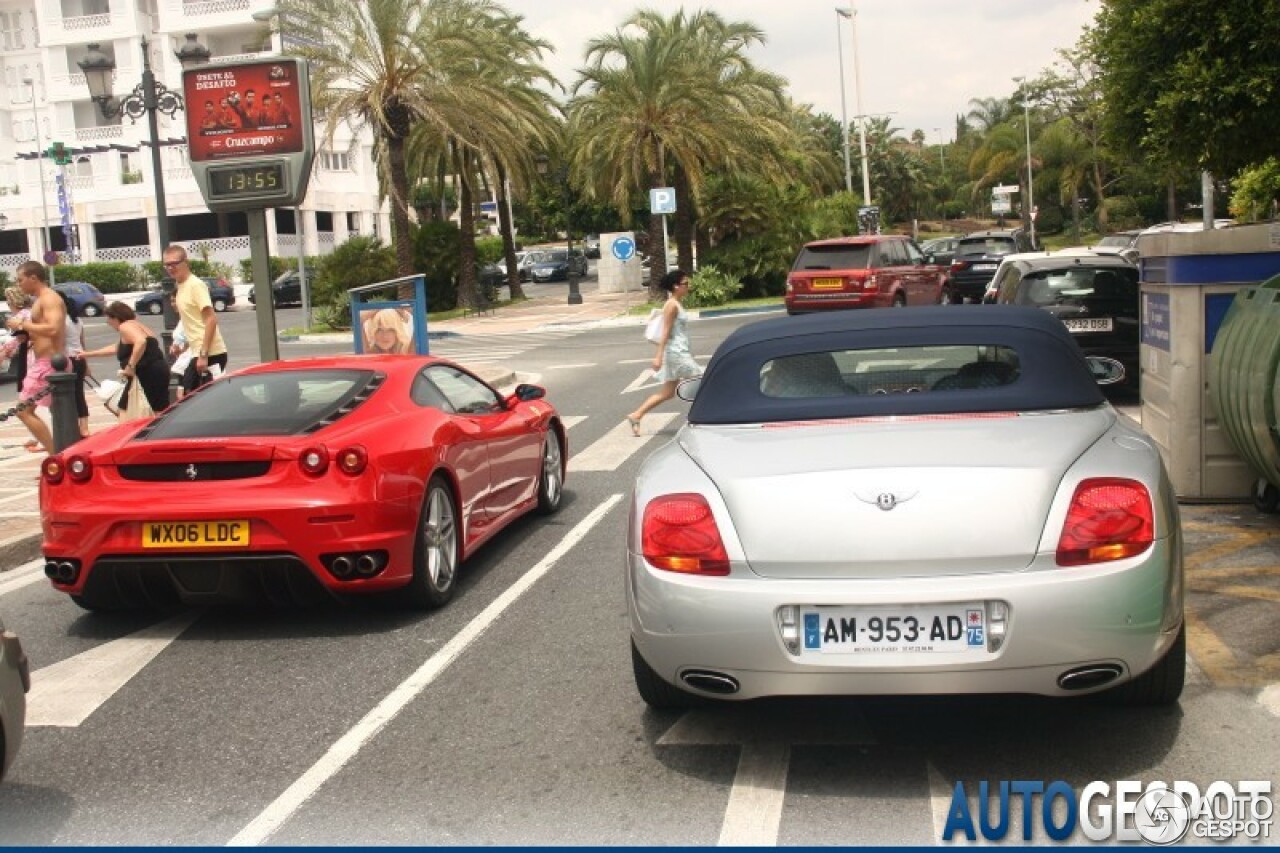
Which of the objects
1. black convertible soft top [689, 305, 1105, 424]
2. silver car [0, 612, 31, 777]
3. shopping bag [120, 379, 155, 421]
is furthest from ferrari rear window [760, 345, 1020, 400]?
shopping bag [120, 379, 155, 421]

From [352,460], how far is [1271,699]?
159 inches

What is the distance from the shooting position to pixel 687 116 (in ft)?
124

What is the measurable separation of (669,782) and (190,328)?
29.8 feet

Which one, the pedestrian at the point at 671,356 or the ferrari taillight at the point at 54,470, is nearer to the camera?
the ferrari taillight at the point at 54,470

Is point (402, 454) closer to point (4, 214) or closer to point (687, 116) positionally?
point (687, 116)

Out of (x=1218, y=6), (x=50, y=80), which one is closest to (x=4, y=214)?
(x=50, y=80)

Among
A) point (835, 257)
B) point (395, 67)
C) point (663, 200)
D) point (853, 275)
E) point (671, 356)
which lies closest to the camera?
point (671, 356)

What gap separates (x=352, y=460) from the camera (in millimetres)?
6535

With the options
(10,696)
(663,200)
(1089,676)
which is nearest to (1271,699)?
(1089,676)

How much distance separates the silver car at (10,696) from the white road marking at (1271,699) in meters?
4.20

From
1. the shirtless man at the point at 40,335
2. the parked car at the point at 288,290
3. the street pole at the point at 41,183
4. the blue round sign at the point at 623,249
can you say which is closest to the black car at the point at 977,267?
the blue round sign at the point at 623,249

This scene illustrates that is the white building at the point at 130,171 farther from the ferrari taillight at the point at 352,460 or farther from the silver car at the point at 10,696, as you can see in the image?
the silver car at the point at 10,696

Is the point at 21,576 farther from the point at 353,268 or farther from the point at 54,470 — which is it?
the point at 353,268

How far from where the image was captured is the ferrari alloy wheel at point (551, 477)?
9.47m
